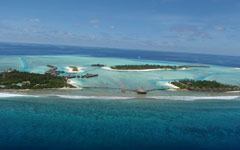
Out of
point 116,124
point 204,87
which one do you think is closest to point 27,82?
point 116,124

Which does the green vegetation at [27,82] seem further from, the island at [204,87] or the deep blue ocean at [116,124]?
the island at [204,87]

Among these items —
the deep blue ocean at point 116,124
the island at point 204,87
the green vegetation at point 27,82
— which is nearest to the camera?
the deep blue ocean at point 116,124

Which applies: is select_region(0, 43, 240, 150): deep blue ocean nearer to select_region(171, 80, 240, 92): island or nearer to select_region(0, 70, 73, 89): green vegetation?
select_region(0, 70, 73, 89): green vegetation

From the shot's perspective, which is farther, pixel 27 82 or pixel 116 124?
pixel 27 82

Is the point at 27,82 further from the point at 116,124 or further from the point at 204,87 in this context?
the point at 204,87

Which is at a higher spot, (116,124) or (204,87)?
(204,87)

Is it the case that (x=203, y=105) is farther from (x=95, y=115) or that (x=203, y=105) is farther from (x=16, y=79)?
(x=16, y=79)

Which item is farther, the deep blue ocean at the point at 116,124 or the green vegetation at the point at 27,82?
the green vegetation at the point at 27,82

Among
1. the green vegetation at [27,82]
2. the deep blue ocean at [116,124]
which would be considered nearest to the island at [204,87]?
the deep blue ocean at [116,124]
